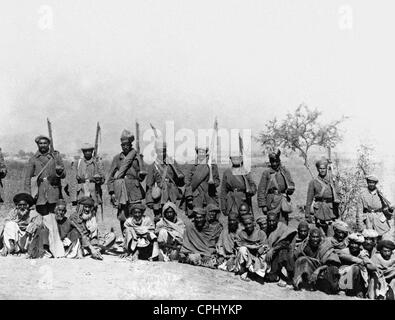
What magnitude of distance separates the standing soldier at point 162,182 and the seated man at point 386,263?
11.9ft

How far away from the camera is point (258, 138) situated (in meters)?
17.0

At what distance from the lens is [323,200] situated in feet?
29.6

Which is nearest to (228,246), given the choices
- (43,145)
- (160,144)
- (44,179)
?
(160,144)

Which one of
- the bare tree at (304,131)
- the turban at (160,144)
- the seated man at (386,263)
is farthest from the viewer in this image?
the bare tree at (304,131)

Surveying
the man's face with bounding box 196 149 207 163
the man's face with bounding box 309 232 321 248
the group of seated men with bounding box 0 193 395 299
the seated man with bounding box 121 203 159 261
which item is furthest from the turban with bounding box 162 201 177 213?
the man's face with bounding box 309 232 321 248

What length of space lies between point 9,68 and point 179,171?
8.44 meters

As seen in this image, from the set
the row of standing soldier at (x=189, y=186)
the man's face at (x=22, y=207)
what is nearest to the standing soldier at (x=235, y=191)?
the row of standing soldier at (x=189, y=186)

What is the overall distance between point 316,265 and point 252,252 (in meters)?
0.98

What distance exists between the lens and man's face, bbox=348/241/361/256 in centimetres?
724

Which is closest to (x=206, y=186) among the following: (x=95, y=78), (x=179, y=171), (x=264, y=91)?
(x=179, y=171)

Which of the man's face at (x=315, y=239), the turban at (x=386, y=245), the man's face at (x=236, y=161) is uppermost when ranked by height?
the man's face at (x=236, y=161)

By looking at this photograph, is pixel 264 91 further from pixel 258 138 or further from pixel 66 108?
pixel 66 108

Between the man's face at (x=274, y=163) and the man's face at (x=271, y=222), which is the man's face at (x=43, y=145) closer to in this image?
the man's face at (x=274, y=163)

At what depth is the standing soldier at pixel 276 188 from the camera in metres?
8.84
